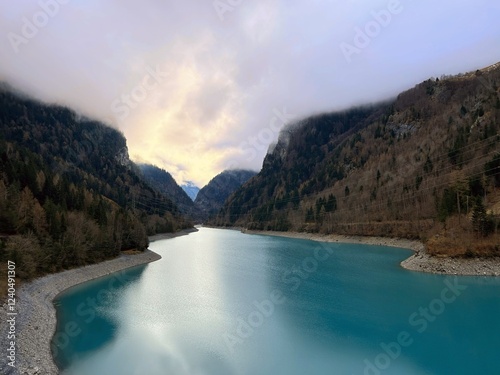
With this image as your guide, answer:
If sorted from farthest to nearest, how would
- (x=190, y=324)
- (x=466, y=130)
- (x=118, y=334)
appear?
(x=466, y=130), (x=190, y=324), (x=118, y=334)

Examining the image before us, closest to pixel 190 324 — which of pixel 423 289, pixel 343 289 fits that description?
pixel 343 289

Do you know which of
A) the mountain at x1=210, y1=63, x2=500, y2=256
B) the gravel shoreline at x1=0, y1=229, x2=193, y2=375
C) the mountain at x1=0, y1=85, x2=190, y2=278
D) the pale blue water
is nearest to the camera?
the gravel shoreline at x1=0, y1=229, x2=193, y2=375

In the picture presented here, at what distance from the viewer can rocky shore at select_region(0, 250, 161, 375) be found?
15.3m

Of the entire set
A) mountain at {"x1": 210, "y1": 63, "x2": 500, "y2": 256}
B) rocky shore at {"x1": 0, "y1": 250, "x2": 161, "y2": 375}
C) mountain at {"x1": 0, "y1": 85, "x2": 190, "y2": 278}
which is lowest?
rocky shore at {"x1": 0, "y1": 250, "x2": 161, "y2": 375}

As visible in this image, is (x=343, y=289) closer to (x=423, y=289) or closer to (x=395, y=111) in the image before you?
(x=423, y=289)

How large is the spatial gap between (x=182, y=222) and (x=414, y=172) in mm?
91766

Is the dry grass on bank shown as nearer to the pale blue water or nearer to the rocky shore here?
the pale blue water

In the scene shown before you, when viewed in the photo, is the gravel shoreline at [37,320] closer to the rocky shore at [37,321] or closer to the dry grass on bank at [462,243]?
the rocky shore at [37,321]

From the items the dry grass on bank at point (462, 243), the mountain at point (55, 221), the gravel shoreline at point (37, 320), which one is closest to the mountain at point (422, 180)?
the dry grass on bank at point (462, 243)

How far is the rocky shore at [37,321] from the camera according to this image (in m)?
15.3

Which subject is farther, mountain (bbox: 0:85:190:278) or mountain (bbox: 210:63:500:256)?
mountain (bbox: 210:63:500:256)

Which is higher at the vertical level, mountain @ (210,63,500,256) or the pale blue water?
mountain @ (210,63,500,256)

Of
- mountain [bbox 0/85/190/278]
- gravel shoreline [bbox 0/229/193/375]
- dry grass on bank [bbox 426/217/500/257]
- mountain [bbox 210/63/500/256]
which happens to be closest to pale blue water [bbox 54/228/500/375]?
gravel shoreline [bbox 0/229/193/375]

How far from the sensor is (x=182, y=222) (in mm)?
146875
